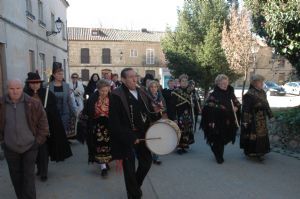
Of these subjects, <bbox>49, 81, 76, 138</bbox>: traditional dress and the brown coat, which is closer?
the brown coat

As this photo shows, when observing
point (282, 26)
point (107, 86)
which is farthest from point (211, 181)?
point (282, 26)

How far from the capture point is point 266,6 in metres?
11.0

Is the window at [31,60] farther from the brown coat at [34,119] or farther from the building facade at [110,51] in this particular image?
the building facade at [110,51]

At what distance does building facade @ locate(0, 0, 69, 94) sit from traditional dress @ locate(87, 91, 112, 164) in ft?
17.2

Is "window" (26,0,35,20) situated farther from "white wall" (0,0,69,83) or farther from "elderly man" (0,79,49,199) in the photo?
"elderly man" (0,79,49,199)

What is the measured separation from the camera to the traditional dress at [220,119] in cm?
737

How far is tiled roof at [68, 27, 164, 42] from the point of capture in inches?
2021

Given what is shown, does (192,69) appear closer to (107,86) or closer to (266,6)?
(266,6)

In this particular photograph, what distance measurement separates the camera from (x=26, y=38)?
13578 mm

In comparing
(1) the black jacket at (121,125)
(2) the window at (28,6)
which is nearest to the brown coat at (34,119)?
(1) the black jacket at (121,125)

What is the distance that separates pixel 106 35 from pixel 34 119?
160 feet

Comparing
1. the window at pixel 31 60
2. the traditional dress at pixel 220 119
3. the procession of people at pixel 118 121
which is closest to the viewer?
the procession of people at pixel 118 121

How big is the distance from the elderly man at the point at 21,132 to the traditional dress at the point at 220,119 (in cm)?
373

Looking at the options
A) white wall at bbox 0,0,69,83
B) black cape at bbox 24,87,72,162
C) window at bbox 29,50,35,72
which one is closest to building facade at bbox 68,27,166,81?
white wall at bbox 0,0,69,83
